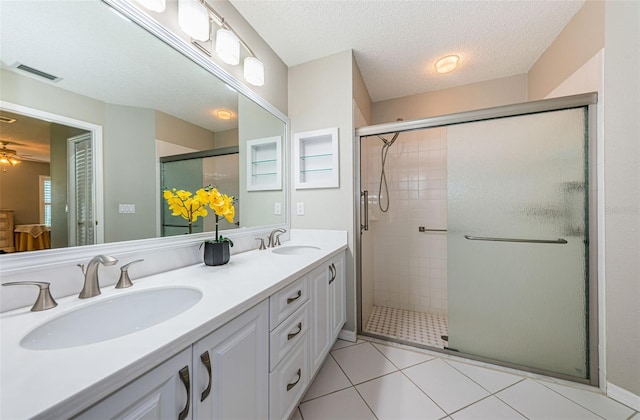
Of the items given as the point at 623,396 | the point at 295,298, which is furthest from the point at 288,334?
the point at 623,396

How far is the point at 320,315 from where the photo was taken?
1384 millimetres

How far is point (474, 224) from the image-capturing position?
5.39 ft

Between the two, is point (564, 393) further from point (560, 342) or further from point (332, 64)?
point (332, 64)

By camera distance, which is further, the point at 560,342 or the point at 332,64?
the point at 332,64

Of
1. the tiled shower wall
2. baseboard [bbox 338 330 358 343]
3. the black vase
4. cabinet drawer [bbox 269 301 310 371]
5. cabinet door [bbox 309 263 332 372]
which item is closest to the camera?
cabinet drawer [bbox 269 301 310 371]

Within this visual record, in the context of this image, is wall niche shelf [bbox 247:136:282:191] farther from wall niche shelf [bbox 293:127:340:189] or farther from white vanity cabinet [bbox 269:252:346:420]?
white vanity cabinet [bbox 269:252:346:420]

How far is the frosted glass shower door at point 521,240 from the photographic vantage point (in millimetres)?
1418

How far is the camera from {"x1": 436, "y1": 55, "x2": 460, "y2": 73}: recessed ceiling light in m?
1.99

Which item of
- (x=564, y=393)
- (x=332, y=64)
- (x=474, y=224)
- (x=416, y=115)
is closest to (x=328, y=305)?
(x=474, y=224)

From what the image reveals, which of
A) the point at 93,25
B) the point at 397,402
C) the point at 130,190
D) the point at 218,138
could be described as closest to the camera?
the point at 93,25

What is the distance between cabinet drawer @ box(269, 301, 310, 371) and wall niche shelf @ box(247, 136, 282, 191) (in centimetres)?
98

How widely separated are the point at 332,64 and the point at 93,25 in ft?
5.09

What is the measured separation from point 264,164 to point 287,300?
1.17 m

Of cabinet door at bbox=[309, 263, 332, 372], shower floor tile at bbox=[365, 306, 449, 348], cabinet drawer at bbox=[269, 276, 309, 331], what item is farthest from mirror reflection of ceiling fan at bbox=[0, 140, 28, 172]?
shower floor tile at bbox=[365, 306, 449, 348]
